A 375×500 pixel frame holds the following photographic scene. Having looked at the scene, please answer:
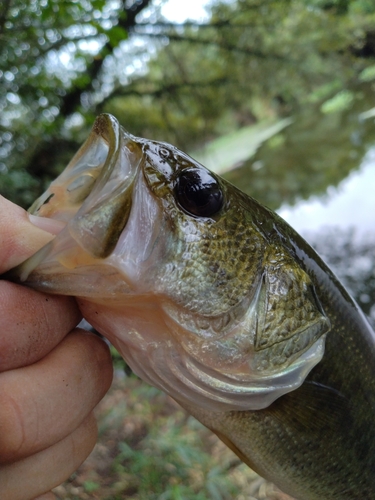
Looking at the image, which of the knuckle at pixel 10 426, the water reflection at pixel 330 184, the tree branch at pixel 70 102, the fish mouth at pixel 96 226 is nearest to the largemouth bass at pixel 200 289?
the fish mouth at pixel 96 226

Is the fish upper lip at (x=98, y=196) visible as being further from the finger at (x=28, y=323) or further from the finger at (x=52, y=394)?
the finger at (x=52, y=394)

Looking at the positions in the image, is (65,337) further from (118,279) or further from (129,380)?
(129,380)

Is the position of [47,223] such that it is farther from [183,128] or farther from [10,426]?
[183,128]

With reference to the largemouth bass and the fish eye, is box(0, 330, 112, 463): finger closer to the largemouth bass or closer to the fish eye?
the largemouth bass

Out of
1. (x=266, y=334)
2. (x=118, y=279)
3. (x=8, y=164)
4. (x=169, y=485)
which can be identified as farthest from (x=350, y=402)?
(x=8, y=164)

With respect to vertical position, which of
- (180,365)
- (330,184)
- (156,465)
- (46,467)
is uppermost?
(330,184)

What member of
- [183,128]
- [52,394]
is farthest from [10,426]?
[183,128]

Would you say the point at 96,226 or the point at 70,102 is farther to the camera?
the point at 70,102

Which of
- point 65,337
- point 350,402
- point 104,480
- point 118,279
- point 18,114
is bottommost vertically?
point 104,480
